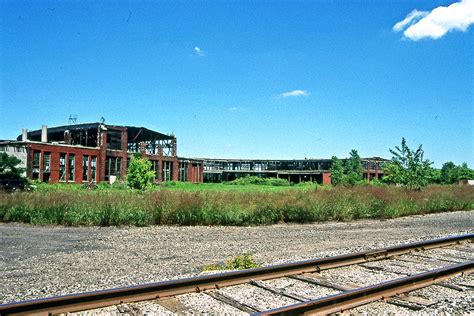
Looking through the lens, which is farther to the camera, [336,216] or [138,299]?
[336,216]

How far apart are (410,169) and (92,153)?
38.2m

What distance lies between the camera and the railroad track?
484cm

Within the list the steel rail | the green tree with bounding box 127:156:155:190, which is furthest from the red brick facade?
the steel rail

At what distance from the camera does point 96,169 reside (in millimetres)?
51250

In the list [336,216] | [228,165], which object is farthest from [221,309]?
[228,165]

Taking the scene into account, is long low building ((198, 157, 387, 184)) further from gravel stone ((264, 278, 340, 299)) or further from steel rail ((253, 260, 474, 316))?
gravel stone ((264, 278, 340, 299))

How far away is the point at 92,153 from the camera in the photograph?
50656 millimetres

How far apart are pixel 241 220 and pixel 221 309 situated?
1092 centimetres

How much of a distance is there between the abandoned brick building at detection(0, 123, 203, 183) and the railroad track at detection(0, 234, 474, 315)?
40.6 metres

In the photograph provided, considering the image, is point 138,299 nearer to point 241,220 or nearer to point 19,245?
point 19,245

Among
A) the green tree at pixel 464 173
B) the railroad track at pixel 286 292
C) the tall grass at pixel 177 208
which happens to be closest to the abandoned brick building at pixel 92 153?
the tall grass at pixel 177 208

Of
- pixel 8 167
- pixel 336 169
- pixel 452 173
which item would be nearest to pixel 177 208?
pixel 8 167

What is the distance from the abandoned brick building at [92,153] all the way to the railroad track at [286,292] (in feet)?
133

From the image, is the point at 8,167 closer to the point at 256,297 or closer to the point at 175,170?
the point at 256,297
